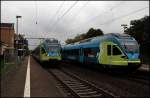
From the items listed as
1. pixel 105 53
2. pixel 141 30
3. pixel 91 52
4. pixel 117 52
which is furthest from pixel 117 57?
pixel 141 30

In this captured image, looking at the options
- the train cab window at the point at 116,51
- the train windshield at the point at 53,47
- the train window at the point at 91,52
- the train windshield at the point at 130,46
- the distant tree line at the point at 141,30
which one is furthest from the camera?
the distant tree line at the point at 141,30

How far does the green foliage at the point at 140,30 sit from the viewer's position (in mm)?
55056

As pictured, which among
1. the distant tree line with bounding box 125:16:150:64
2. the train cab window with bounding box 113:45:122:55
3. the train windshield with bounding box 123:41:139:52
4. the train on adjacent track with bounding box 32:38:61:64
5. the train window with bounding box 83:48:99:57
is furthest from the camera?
the distant tree line with bounding box 125:16:150:64

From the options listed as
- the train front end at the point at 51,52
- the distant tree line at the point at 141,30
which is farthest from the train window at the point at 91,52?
the distant tree line at the point at 141,30

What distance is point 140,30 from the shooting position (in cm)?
5831

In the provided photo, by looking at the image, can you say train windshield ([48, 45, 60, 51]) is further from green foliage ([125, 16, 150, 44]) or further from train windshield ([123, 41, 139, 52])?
green foliage ([125, 16, 150, 44])

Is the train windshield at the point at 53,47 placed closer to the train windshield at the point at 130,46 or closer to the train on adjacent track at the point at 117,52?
the train on adjacent track at the point at 117,52

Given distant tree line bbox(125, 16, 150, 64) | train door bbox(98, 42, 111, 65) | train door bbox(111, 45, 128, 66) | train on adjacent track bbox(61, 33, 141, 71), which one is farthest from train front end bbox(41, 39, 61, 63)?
distant tree line bbox(125, 16, 150, 64)

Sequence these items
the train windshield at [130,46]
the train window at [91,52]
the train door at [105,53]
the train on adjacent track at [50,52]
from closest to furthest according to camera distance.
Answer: the train windshield at [130,46] < the train door at [105,53] < the train window at [91,52] < the train on adjacent track at [50,52]

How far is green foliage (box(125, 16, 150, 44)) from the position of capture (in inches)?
2168

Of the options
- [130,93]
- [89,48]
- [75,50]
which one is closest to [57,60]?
[75,50]

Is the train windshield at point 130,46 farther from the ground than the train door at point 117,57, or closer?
farther from the ground

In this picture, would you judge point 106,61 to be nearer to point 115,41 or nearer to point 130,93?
point 115,41

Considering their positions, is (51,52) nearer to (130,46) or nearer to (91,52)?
(91,52)
